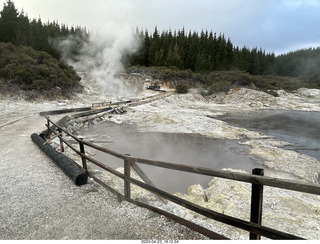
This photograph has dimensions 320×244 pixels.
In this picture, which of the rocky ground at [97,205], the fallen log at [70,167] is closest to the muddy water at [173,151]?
the rocky ground at [97,205]

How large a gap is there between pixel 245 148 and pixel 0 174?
14371mm

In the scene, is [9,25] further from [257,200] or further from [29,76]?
[257,200]

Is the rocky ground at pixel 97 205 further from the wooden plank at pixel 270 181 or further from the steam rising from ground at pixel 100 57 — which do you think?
the steam rising from ground at pixel 100 57

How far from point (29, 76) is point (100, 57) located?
3417 centimetres

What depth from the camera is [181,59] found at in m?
75.2

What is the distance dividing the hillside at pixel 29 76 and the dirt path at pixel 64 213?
2556cm

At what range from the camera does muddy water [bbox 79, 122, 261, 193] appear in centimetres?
962

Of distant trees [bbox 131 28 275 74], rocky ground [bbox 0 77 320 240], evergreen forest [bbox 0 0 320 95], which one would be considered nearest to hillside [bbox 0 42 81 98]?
evergreen forest [bbox 0 0 320 95]

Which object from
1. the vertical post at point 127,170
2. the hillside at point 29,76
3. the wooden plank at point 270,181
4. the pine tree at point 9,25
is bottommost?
the vertical post at point 127,170

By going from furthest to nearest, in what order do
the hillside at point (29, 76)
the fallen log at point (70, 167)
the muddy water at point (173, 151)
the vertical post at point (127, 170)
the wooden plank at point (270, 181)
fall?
the hillside at point (29, 76)
the muddy water at point (173, 151)
the fallen log at point (70, 167)
the vertical post at point (127, 170)
the wooden plank at point (270, 181)

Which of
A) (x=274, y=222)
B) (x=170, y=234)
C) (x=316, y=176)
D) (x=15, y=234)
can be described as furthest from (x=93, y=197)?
(x=316, y=176)

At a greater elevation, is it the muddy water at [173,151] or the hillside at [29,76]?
the hillside at [29,76]

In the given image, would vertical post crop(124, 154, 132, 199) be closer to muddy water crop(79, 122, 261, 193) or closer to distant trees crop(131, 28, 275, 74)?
muddy water crop(79, 122, 261, 193)

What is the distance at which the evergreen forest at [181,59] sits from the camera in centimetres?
4434
